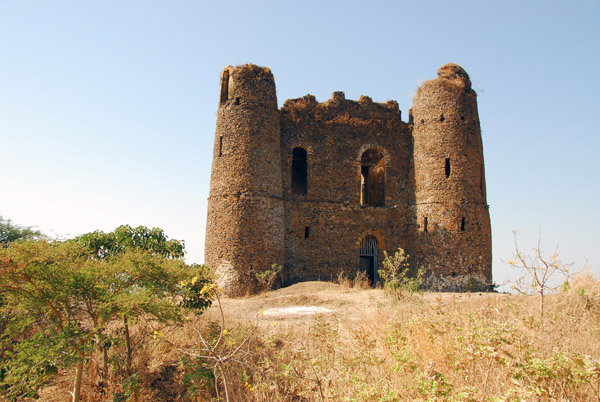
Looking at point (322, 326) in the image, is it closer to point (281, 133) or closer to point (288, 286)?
point (288, 286)

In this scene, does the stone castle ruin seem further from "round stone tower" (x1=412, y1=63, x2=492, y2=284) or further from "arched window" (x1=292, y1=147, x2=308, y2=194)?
"arched window" (x1=292, y1=147, x2=308, y2=194)

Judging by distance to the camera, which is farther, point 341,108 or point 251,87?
point 341,108

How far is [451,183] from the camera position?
1527 centimetres

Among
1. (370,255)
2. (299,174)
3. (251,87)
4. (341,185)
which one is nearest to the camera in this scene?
(251,87)

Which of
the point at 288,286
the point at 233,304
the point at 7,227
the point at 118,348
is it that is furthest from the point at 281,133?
the point at 7,227

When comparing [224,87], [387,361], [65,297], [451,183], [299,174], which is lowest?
[387,361]

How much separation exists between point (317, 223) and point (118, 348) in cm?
959

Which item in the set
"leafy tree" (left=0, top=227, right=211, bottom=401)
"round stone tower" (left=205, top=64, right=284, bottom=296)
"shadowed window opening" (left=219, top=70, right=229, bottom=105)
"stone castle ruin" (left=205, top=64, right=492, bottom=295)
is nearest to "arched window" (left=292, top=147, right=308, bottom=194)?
"stone castle ruin" (left=205, top=64, right=492, bottom=295)

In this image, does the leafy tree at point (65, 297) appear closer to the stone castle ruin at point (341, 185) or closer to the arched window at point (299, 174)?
the stone castle ruin at point (341, 185)

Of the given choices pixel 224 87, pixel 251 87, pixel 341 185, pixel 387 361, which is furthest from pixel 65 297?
pixel 341 185

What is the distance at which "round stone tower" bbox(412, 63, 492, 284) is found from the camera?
49.0ft

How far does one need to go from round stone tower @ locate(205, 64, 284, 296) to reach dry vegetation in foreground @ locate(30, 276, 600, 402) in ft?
17.4

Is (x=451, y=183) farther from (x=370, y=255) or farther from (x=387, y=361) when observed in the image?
(x=387, y=361)

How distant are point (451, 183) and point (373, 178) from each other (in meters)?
3.74
